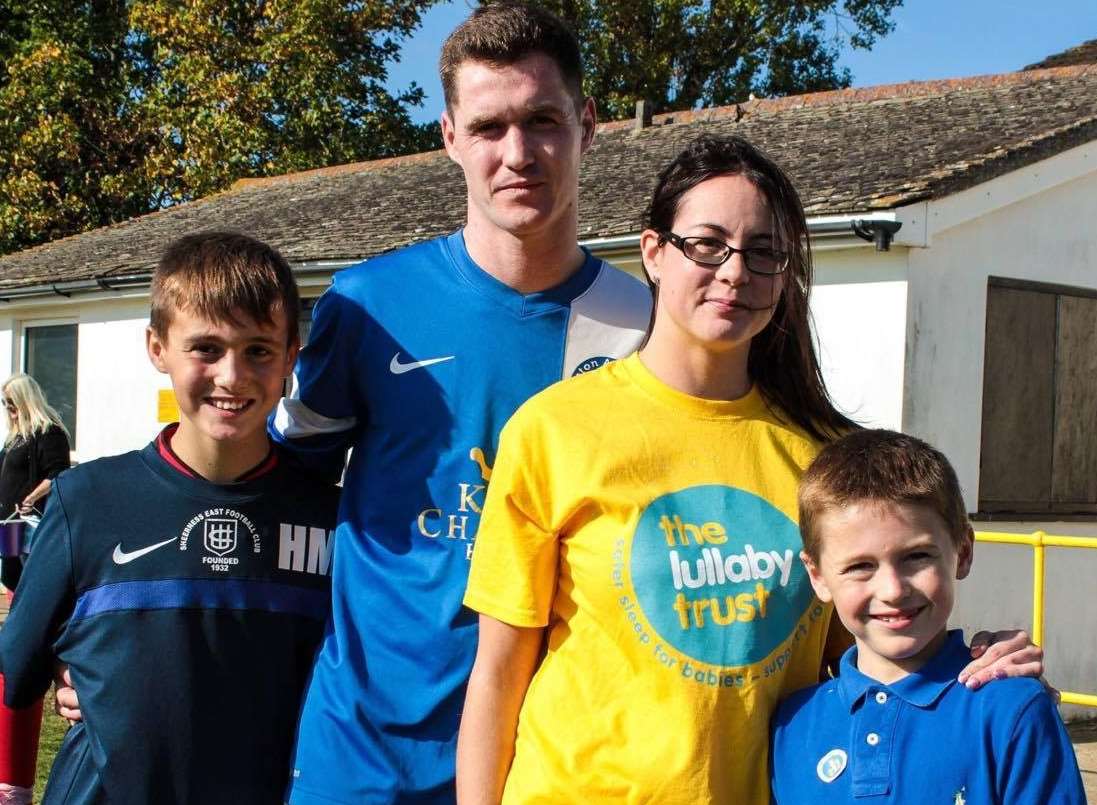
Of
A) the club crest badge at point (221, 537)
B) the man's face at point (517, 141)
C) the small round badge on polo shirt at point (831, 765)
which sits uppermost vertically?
the man's face at point (517, 141)

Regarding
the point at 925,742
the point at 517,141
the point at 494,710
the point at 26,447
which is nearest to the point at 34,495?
the point at 26,447

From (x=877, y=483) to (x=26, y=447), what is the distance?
30.7 feet

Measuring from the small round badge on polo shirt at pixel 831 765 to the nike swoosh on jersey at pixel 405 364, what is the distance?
1.05m

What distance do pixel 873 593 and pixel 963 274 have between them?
24.0 ft

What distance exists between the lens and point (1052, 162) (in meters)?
9.40

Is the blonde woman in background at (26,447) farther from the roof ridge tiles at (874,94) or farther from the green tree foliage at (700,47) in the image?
the green tree foliage at (700,47)

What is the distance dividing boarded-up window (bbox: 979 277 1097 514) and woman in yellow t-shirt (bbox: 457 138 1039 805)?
7.42 metres

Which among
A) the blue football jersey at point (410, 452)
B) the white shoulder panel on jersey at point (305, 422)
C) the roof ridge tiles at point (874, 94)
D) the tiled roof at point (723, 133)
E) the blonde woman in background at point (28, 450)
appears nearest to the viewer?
the blue football jersey at point (410, 452)

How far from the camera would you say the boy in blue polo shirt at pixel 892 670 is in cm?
212

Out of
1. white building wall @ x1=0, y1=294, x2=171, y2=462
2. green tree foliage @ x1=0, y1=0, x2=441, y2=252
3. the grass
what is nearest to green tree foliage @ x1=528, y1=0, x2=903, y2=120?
green tree foliage @ x1=0, y1=0, x2=441, y2=252

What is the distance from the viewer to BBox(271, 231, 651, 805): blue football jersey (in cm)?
260

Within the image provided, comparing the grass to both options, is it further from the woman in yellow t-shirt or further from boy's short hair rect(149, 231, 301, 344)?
the woman in yellow t-shirt

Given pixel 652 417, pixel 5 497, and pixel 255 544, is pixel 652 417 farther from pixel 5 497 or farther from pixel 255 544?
pixel 5 497

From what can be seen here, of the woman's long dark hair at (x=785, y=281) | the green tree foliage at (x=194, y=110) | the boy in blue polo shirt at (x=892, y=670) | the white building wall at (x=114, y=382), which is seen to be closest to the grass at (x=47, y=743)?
the woman's long dark hair at (x=785, y=281)
